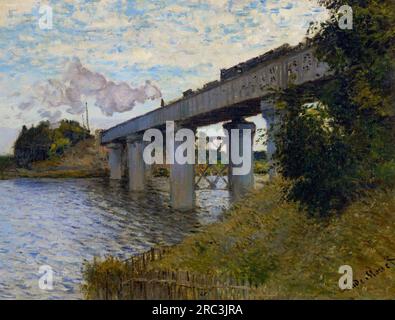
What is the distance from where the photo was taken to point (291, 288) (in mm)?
16234

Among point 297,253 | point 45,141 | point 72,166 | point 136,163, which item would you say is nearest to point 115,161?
point 72,166

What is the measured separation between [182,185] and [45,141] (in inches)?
3076

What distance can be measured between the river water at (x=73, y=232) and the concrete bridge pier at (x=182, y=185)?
4.12ft

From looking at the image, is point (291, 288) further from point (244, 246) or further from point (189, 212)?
point (189, 212)

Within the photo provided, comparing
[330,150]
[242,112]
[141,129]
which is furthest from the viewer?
[141,129]

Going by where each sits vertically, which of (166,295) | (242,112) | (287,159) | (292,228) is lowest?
(166,295)

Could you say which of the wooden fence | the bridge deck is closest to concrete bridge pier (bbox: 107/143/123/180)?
the bridge deck

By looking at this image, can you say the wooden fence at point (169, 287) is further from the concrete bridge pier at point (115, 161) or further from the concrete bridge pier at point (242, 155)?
the concrete bridge pier at point (115, 161)

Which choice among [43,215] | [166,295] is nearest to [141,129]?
[43,215]

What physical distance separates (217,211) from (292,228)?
28440 mm

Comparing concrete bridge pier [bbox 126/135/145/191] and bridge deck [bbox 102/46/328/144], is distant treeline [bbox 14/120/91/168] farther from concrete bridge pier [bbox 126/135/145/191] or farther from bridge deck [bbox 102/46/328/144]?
bridge deck [bbox 102/46/328/144]

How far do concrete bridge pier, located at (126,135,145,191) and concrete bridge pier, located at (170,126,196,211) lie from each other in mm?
26922

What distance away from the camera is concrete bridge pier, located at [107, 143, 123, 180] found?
356 ft
